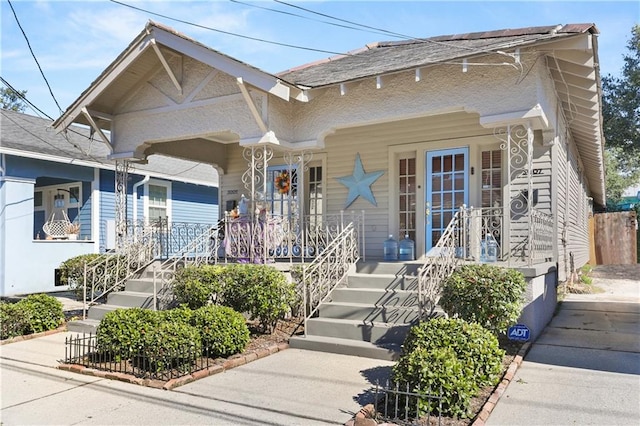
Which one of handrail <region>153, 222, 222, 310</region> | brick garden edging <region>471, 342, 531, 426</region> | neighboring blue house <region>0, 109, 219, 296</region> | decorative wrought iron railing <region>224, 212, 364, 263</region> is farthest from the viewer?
neighboring blue house <region>0, 109, 219, 296</region>

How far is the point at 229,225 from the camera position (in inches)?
380

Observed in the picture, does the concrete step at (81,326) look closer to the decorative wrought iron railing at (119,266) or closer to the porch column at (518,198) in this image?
the decorative wrought iron railing at (119,266)

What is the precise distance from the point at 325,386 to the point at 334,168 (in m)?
6.48

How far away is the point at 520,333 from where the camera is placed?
6.88m

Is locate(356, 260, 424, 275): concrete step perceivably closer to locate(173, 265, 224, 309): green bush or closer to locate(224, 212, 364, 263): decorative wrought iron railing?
locate(224, 212, 364, 263): decorative wrought iron railing

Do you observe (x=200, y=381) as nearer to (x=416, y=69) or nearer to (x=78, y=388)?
(x=78, y=388)

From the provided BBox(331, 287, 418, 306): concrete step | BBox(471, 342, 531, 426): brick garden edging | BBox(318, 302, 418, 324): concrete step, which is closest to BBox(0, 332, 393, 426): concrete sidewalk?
BBox(318, 302, 418, 324): concrete step

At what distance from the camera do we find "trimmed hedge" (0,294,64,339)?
7.88m

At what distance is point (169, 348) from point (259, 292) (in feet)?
6.10

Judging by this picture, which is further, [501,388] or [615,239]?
[615,239]

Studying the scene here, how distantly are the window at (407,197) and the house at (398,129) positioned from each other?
0.9 inches

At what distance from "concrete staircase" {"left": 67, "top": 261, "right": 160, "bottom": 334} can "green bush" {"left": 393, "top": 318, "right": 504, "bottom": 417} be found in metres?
5.78

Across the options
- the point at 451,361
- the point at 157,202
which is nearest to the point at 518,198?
the point at 451,361

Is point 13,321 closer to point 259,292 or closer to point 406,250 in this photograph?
point 259,292
